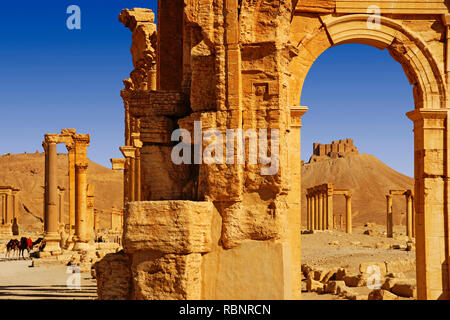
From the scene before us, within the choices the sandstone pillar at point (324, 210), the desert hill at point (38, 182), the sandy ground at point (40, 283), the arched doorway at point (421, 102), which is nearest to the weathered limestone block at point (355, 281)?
the arched doorway at point (421, 102)

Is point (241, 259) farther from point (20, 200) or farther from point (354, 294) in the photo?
point (20, 200)

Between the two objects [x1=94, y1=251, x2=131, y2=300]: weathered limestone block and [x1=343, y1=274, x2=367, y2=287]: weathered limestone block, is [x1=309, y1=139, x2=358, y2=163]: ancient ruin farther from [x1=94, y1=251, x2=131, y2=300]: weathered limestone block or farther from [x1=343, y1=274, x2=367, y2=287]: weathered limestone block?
[x1=94, y1=251, x2=131, y2=300]: weathered limestone block

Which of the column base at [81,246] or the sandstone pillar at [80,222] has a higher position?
the sandstone pillar at [80,222]

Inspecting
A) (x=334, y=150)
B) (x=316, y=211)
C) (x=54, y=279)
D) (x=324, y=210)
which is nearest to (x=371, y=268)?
(x=54, y=279)

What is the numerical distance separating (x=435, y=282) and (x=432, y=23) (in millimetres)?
4394

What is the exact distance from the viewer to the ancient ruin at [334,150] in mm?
105125

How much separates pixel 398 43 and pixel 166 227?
636 centimetres

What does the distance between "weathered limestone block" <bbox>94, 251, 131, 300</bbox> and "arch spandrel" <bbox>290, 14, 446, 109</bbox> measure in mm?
5358

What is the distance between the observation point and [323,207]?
132 feet

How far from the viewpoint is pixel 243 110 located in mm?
5098

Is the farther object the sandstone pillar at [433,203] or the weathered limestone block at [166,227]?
the sandstone pillar at [433,203]

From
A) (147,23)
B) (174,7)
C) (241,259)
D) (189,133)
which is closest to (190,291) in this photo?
(241,259)

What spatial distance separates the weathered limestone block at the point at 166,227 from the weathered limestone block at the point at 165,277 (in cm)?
8

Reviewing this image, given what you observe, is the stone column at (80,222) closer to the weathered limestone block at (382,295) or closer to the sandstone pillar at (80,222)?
the sandstone pillar at (80,222)
